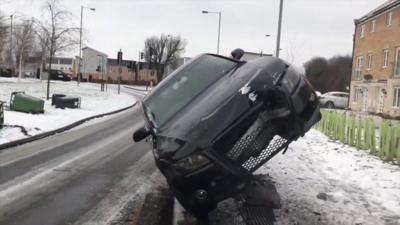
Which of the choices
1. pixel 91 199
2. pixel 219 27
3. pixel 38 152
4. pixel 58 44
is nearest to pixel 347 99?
pixel 219 27

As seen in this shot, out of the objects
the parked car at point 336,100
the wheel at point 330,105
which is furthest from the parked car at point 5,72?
the wheel at point 330,105

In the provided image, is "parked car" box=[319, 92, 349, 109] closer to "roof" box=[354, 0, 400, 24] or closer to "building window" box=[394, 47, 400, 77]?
"roof" box=[354, 0, 400, 24]

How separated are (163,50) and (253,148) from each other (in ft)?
331

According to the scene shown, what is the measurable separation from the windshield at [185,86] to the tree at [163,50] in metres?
95.6

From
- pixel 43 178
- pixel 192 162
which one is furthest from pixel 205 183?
pixel 43 178

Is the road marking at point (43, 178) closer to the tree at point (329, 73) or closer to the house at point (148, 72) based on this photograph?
the tree at point (329, 73)

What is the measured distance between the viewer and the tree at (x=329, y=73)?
87.3 meters

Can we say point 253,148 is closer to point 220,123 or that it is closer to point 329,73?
point 220,123

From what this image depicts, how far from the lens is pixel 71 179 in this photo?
858 centimetres

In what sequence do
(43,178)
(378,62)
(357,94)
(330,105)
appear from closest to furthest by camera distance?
1. (43,178)
2. (378,62)
3. (357,94)
4. (330,105)

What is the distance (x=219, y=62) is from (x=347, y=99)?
145ft

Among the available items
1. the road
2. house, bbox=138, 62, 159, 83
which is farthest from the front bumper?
house, bbox=138, 62, 159, 83

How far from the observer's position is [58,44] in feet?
94.8

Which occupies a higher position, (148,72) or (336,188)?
(148,72)
